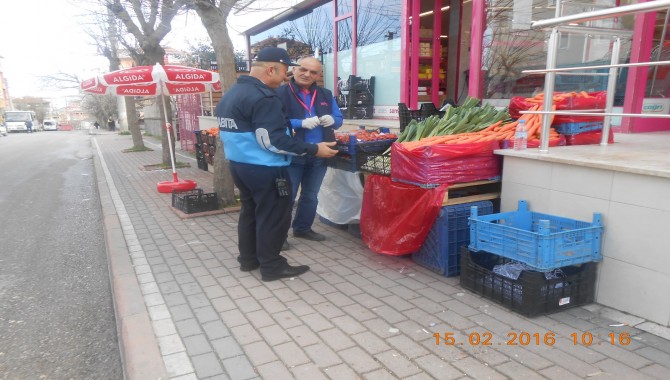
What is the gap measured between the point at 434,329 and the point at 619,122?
4070 millimetres

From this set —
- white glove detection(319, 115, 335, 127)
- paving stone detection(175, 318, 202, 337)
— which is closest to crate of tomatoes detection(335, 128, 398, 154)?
white glove detection(319, 115, 335, 127)

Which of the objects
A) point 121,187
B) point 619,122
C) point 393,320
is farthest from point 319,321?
point 121,187

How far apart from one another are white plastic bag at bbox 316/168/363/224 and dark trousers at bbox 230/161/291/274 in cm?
139

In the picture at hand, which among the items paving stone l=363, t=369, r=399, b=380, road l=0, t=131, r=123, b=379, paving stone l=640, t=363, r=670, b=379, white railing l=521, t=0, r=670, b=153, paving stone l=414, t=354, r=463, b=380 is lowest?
road l=0, t=131, r=123, b=379

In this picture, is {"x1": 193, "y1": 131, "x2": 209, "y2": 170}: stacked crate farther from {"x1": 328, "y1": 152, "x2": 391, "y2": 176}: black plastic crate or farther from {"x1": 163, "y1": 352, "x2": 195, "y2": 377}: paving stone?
{"x1": 163, "y1": 352, "x2": 195, "y2": 377}: paving stone

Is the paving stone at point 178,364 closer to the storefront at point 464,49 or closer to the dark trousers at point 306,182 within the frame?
the dark trousers at point 306,182

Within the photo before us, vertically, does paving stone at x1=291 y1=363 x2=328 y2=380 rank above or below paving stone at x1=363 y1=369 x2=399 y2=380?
below

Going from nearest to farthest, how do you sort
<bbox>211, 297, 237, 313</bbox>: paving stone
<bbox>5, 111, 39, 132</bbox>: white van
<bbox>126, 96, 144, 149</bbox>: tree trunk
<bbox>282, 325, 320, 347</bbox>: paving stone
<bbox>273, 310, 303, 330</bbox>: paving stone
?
<bbox>282, 325, 320, 347</bbox>: paving stone → <bbox>273, 310, 303, 330</bbox>: paving stone → <bbox>211, 297, 237, 313</bbox>: paving stone → <bbox>126, 96, 144, 149</bbox>: tree trunk → <bbox>5, 111, 39, 132</bbox>: white van

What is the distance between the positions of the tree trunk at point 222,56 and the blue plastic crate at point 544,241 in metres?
3.90

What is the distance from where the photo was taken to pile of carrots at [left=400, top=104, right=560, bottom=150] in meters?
4.09

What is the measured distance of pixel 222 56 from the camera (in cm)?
665

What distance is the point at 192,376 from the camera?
258 cm

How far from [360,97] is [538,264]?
716 centimetres

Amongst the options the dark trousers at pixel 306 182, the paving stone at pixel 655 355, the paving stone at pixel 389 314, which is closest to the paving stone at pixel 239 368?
the paving stone at pixel 389 314
